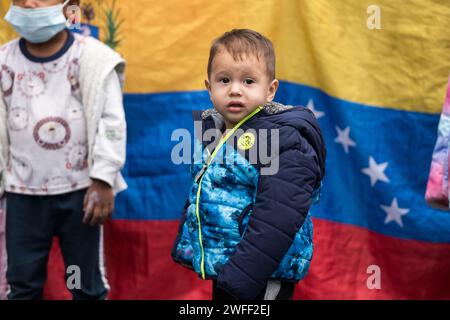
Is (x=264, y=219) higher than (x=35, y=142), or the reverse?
(x=35, y=142)

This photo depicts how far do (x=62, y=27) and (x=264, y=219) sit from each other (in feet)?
4.05

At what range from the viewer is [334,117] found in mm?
3191

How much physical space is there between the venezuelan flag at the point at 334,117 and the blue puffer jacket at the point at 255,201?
3.35ft

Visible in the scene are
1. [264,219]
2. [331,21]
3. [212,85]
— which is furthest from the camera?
[331,21]

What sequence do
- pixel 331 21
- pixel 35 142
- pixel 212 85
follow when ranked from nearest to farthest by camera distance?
pixel 212 85, pixel 35 142, pixel 331 21

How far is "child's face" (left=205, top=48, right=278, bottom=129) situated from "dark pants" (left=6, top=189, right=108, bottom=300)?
0.93m

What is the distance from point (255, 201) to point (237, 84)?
33 centimetres

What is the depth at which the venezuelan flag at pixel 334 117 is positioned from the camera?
10.1 ft

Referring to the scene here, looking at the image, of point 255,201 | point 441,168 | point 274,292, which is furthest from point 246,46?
point 441,168

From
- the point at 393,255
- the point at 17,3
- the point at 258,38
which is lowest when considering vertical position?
the point at 393,255

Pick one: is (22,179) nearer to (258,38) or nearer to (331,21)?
(258,38)

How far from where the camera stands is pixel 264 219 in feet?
6.62

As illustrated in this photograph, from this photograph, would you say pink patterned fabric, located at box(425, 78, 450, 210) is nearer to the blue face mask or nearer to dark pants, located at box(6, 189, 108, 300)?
dark pants, located at box(6, 189, 108, 300)

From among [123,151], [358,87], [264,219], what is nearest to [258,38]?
[264,219]
